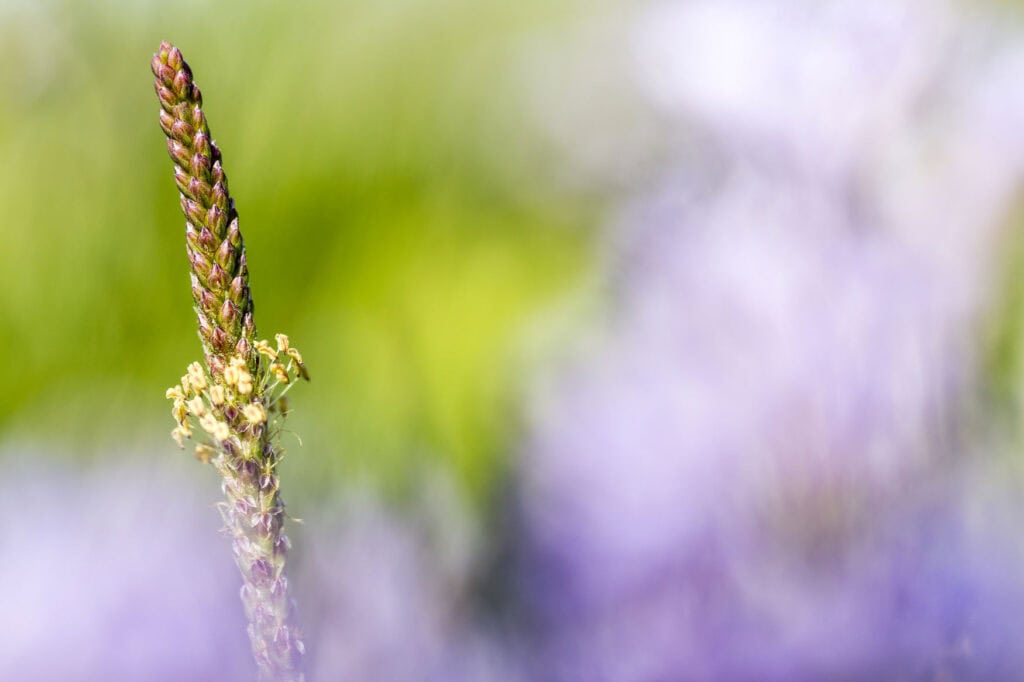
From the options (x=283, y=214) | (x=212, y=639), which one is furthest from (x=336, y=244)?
(x=212, y=639)

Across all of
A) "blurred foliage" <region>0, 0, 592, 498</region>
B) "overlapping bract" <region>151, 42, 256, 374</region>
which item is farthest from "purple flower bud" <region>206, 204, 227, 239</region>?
"blurred foliage" <region>0, 0, 592, 498</region>

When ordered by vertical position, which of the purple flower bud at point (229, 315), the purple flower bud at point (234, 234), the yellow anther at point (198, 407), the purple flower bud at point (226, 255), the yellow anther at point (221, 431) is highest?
the purple flower bud at point (234, 234)

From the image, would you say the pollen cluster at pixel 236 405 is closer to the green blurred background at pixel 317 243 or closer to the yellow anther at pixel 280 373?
the yellow anther at pixel 280 373

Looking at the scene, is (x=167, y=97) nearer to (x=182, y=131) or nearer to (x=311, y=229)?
(x=182, y=131)

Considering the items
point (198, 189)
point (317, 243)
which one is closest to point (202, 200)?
point (198, 189)

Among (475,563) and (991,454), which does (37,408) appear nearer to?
(475,563)

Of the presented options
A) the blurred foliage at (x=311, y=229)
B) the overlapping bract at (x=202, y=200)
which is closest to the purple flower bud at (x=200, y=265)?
the overlapping bract at (x=202, y=200)

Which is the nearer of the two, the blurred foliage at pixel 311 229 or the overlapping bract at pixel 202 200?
the overlapping bract at pixel 202 200
